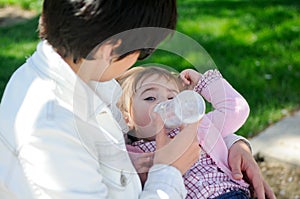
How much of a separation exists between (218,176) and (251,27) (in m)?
3.11

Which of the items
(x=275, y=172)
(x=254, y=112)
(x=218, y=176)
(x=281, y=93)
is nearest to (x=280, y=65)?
(x=281, y=93)

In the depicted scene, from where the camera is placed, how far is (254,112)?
3533 mm

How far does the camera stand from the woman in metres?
1.37

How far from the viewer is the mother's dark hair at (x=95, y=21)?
1382 millimetres

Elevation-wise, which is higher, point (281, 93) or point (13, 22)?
point (281, 93)

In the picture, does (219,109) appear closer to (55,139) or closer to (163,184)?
(163,184)

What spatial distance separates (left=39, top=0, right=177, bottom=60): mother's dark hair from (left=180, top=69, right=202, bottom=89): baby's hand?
0.47 metres

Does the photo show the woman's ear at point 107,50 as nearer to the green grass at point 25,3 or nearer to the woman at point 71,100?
the woman at point 71,100

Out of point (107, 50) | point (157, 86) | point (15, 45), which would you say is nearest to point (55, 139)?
point (107, 50)

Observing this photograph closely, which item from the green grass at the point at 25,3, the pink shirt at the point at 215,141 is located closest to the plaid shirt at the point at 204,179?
the pink shirt at the point at 215,141

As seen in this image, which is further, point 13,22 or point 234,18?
point 13,22

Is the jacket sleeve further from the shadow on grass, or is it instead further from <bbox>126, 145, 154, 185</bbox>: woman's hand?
the shadow on grass

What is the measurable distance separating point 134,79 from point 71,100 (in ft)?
1.52

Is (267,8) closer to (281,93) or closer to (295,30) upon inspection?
(295,30)
